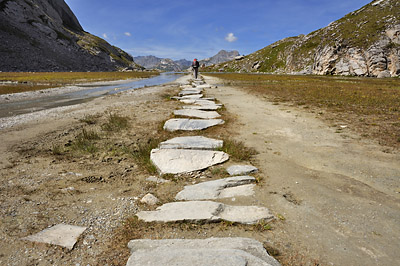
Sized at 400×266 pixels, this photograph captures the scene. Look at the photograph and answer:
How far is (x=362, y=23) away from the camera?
275ft

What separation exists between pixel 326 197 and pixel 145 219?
356 cm

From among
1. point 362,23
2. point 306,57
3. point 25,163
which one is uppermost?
point 362,23

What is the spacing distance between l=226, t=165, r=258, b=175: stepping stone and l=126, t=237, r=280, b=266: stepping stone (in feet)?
8.16

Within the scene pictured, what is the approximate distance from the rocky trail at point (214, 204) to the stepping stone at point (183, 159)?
1.2 inches

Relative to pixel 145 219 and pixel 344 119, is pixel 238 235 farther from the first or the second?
pixel 344 119

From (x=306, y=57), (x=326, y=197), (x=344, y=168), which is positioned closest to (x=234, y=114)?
(x=344, y=168)

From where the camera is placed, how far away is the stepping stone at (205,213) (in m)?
3.73

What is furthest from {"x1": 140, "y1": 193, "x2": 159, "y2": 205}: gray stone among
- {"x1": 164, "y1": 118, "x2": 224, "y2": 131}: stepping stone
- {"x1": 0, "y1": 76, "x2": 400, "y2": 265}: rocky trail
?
{"x1": 164, "y1": 118, "x2": 224, "y2": 131}: stepping stone

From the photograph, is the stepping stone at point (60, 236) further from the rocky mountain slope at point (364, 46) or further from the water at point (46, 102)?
the rocky mountain slope at point (364, 46)

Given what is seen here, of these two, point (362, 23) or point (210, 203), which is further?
point (362, 23)

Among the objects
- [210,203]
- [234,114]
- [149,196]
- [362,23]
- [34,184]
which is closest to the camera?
[210,203]

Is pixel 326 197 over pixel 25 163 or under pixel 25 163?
over

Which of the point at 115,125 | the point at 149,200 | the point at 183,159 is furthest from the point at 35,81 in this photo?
the point at 149,200

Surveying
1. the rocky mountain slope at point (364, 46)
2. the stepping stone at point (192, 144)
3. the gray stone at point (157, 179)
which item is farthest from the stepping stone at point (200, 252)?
the rocky mountain slope at point (364, 46)
